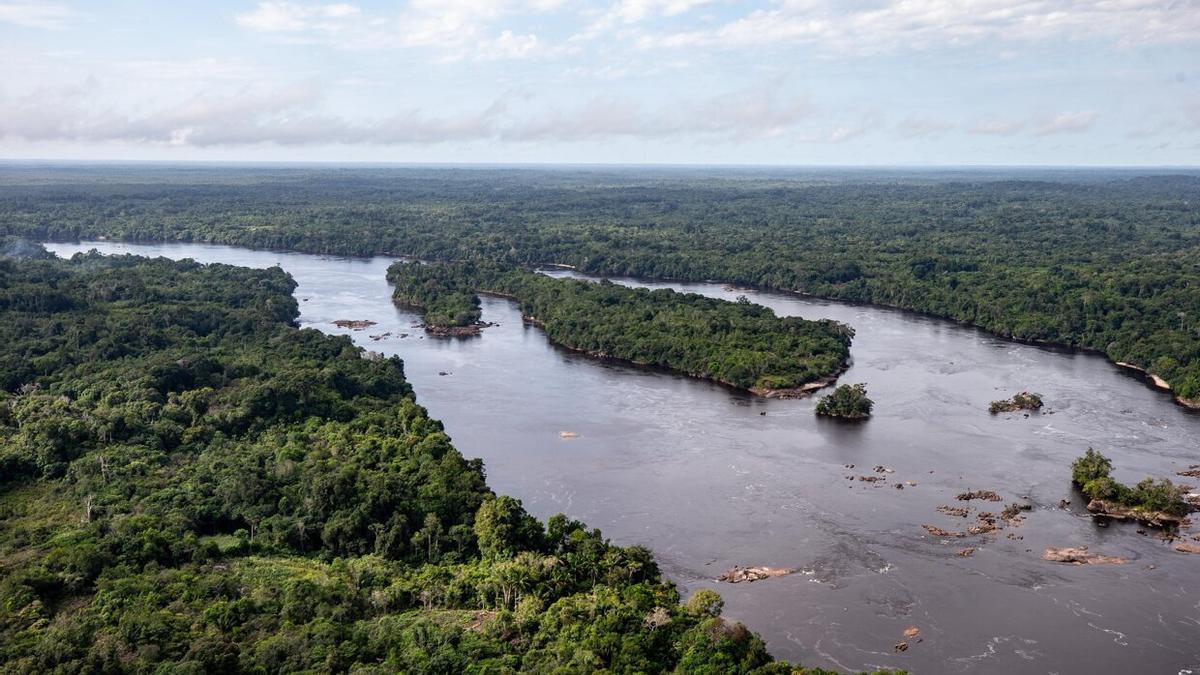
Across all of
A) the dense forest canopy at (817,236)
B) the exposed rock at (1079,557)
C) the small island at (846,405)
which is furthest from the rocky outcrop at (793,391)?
the exposed rock at (1079,557)

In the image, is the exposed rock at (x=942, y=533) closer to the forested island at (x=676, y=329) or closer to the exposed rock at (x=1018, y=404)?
the exposed rock at (x=1018, y=404)

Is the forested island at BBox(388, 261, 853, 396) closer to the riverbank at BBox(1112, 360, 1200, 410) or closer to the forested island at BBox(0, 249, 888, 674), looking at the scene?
the riverbank at BBox(1112, 360, 1200, 410)

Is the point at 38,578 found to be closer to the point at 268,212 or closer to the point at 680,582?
the point at 680,582

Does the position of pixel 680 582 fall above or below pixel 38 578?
below

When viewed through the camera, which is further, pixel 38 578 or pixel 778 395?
pixel 778 395

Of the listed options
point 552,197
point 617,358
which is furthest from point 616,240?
point 552,197

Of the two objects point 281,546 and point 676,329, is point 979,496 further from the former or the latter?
point 676,329
